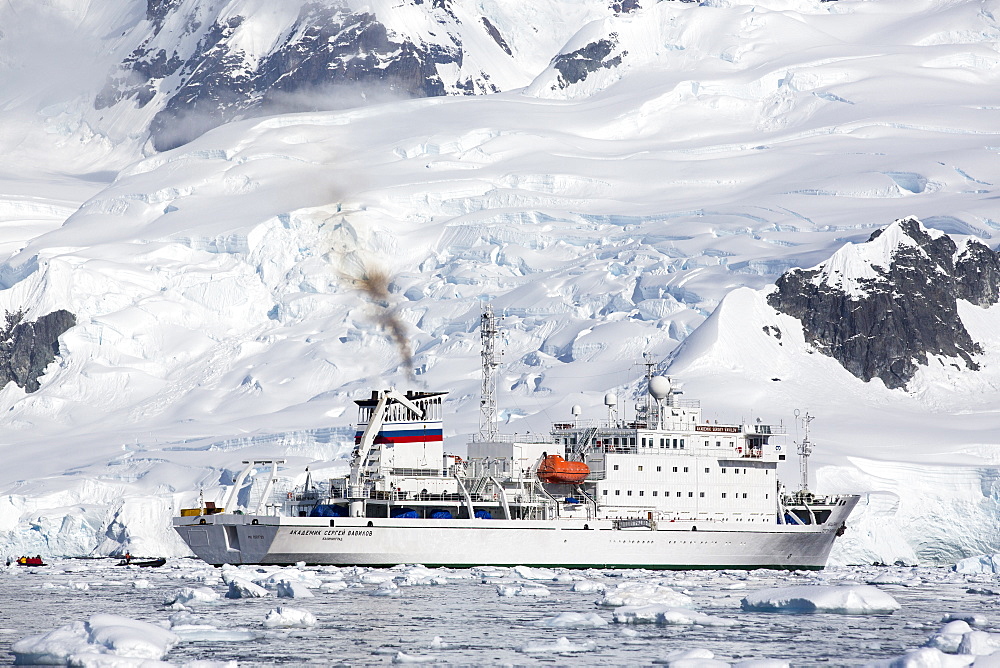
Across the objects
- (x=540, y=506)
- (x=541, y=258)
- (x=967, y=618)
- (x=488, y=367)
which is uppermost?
(x=541, y=258)

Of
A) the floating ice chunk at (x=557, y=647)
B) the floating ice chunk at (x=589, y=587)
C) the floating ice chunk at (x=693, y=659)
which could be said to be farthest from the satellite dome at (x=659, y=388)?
the floating ice chunk at (x=693, y=659)

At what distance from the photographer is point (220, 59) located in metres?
181

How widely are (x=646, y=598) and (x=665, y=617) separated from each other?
3463 mm

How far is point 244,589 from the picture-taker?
33.8m

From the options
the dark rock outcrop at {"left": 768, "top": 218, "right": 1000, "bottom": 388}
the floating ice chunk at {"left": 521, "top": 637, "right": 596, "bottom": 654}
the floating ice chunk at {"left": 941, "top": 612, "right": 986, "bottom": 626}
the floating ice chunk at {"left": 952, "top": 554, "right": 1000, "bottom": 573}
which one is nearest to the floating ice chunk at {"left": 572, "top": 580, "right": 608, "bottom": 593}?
the floating ice chunk at {"left": 941, "top": 612, "right": 986, "bottom": 626}

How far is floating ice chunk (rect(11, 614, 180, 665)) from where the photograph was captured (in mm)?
22672

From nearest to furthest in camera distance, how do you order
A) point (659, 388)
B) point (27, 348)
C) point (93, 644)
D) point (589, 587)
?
point (93, 644), point (589, 587), point (659, 388), point (27, 348)

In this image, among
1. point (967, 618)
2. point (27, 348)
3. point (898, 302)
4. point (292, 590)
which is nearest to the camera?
point (967, 618)

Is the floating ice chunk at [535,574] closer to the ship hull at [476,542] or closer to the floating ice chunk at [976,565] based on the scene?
the ship hull at [476,542]

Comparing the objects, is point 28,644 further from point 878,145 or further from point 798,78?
point 798,78

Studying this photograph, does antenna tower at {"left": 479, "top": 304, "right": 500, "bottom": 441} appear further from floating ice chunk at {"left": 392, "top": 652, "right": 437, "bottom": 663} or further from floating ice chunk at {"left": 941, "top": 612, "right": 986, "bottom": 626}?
floating ice chunk at {"left": 392, "top": 652, "right": 437, "bottom": 663}

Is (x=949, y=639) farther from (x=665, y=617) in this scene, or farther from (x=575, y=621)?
(x=575, y=621)

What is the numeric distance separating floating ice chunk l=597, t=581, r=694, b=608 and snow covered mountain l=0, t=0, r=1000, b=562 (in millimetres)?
21110

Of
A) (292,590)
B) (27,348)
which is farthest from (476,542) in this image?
(27,348)
